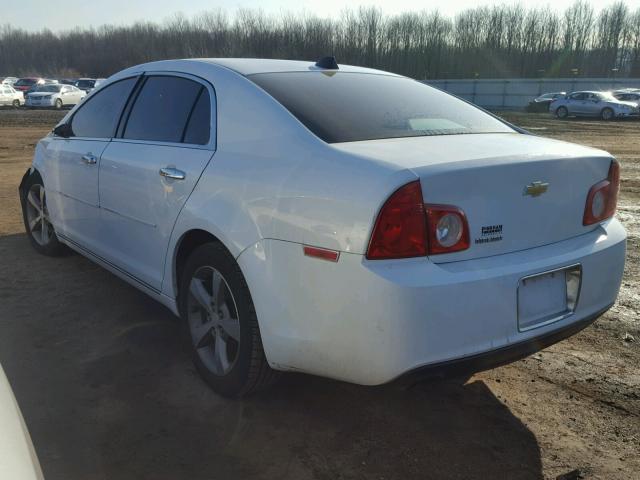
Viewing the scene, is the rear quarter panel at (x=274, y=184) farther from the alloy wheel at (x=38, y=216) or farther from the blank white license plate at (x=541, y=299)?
the alloy wheel at (x=38, y=216)

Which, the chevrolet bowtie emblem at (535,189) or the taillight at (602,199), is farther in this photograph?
the taillight at (602,199)

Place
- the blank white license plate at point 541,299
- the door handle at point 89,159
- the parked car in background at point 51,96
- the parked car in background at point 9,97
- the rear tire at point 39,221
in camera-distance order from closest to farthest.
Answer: the blank white license plate at point 541,299, the door handle at point 89,159, the rear tire at point 39,221, the parked car in background at point 51,96, the parked car in background at point 9,97

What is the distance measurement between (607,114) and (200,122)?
30.8 metres

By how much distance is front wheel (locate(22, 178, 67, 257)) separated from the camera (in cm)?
509

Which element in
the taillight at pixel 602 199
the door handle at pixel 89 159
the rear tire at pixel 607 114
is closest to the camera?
the taillight at pixel 602 199

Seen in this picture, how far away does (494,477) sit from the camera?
2420mm

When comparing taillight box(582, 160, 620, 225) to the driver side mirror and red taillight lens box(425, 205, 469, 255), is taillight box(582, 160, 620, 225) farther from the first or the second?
the driver side mirror

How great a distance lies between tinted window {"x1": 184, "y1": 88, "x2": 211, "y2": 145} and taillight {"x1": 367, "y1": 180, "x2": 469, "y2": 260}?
1254 millimetres

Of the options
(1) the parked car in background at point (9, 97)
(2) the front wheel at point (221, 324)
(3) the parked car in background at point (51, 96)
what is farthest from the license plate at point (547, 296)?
(1) the parked car in background at point (9, 97)

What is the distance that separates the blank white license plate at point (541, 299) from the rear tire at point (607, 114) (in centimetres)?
3059

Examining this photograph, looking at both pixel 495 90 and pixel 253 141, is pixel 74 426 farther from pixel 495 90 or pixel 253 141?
pixel 495 90

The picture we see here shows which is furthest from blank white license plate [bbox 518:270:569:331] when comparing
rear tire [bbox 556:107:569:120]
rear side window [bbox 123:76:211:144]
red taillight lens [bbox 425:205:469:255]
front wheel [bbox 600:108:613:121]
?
rear tire [bbox 556:107:569:120]

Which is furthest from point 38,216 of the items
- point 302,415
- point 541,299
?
point 541,299

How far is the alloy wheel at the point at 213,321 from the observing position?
2895mm
